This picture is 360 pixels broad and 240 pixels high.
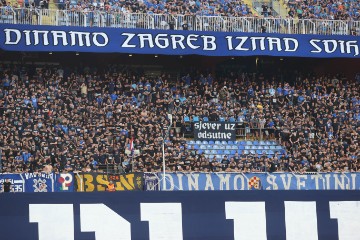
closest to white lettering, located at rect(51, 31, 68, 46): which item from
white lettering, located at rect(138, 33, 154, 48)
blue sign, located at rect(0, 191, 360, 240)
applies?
white lettering, located at rect(138, 33, 154, 48)

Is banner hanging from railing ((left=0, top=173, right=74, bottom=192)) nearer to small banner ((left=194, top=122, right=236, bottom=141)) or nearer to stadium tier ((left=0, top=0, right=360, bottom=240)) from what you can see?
stadium tier ((left=0, top=0, right=360, bottom=240))

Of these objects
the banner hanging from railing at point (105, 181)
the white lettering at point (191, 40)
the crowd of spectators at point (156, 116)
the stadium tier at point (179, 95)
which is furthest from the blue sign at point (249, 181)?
the white lettering at point (191, 40)

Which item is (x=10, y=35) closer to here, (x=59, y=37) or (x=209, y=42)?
(x=59, y=37)

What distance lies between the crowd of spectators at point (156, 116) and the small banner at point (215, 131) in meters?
0.45

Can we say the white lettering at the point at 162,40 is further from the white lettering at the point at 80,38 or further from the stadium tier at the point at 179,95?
the white lettering at the point at 80,38

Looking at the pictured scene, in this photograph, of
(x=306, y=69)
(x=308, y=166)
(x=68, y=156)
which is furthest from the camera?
(x=306, y=69)

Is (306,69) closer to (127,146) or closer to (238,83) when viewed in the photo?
(238,83)

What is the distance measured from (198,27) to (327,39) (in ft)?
18.1

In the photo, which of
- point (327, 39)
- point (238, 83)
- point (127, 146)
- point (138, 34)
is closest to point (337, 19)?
point (327, 39)

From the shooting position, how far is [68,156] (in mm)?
33312

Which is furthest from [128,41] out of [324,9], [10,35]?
[324,9]

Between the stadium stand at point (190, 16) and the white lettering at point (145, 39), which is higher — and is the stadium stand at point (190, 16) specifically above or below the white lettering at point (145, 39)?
above

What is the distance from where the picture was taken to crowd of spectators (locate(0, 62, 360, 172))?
33.9m

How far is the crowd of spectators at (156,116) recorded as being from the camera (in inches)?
1335
